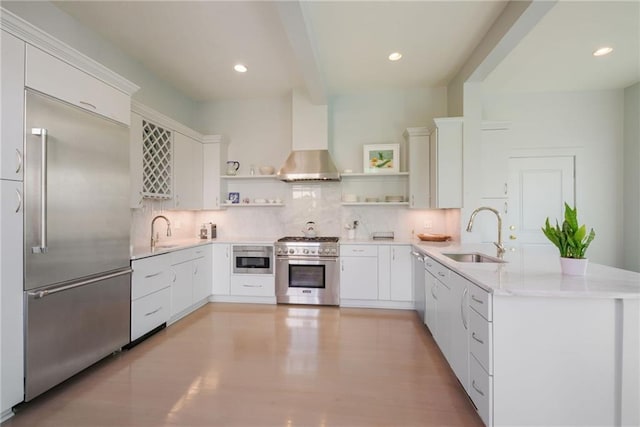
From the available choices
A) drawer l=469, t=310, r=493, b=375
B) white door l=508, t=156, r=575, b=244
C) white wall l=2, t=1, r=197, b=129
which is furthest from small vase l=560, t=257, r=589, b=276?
white wall l=2, t=1, r=197, b=129

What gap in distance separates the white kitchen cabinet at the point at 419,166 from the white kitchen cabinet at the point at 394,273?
0.69m

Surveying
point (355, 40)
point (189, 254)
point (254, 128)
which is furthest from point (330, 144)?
point (189, 254)

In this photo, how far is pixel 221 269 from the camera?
3883 millimetres

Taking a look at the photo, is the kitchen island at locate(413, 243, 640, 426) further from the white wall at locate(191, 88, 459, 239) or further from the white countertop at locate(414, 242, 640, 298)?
the white wall at locate(191, 88, 459, 239)

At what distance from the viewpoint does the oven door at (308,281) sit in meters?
3.63

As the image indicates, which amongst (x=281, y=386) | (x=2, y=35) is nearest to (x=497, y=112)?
(x=281, y=386)

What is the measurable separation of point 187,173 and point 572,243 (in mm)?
4072

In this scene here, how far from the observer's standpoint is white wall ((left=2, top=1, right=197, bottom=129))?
2.23m

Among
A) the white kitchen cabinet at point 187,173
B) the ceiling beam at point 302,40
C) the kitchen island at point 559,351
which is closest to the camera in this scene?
the kitchen island at point 559,351

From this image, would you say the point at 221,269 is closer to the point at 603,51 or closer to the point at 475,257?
the point at 475,257

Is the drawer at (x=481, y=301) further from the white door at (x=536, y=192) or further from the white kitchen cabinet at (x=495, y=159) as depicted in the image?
the white door at (x=536, y=192)

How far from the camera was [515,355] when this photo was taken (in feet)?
4.68

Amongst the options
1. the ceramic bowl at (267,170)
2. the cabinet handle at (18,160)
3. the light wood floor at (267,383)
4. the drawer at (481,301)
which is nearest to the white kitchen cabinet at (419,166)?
the light wood floor at (267,383)

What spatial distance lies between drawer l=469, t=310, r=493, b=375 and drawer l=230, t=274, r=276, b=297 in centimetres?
263
